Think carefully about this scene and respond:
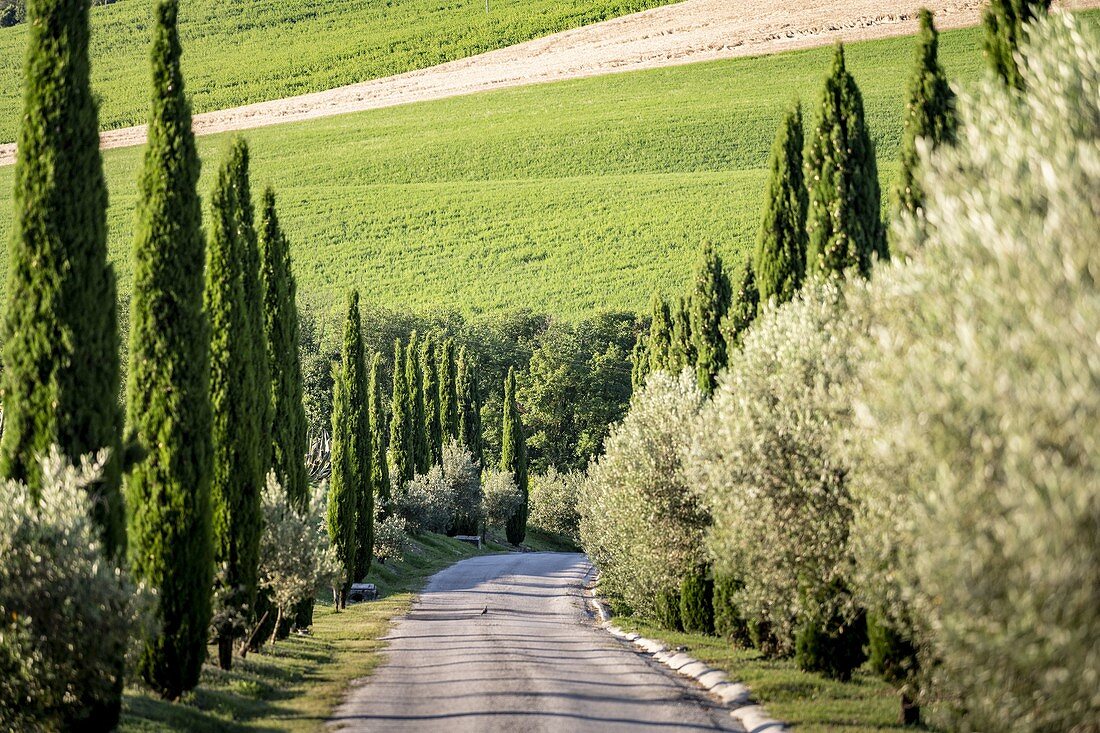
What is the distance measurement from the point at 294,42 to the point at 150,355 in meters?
125

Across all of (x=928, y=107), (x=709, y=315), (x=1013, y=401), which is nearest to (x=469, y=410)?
(x=709, y=315)

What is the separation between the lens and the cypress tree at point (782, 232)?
24500 millimetres

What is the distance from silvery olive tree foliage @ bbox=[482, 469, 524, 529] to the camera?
Answer: 68750 millimetres

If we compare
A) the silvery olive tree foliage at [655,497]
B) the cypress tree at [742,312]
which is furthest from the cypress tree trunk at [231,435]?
the cypress tree at [742,312]

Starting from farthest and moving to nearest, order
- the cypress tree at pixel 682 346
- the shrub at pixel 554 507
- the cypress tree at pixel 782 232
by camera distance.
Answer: the shrub at pixel 554 507, the cypress tree at pixel 682 346, the cypress tree at pixel 782 232

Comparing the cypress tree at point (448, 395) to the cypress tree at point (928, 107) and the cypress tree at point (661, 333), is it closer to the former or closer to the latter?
the cypress tree at point (661, 333)

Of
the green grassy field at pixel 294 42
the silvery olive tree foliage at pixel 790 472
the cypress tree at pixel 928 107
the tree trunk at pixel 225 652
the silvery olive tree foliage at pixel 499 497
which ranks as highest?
the green grassy field at pixel 294 42

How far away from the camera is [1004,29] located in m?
14.3

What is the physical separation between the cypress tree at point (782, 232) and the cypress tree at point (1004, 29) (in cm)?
976

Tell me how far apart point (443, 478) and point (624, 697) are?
47158 millimetres

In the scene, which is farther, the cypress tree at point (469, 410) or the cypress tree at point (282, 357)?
the cypress tree at point (469, 410)

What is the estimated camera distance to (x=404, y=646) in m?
24.7

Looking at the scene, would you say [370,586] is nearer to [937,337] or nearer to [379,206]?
[937,337]

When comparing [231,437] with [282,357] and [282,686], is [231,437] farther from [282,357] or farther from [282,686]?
[282,357]
